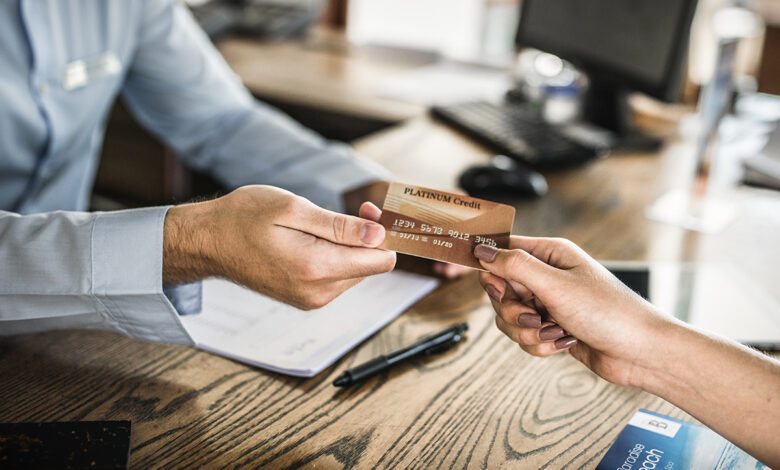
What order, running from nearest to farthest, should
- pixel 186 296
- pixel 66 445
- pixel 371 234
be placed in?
1. pixel 66 445
2. pixel 371 234
3. pixel 186 296

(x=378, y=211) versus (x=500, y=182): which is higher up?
(x=378, y=211)

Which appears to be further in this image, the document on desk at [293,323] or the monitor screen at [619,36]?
the monitor screen at [619,36]

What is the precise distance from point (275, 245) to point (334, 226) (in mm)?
64

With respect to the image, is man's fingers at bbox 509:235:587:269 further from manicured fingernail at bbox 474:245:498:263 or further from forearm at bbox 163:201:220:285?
forearm at bbox 163:201:220:285

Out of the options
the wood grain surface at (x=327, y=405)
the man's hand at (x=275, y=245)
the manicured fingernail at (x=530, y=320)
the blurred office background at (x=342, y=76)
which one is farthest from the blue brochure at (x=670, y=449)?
the blurred office background at (x=342, y=76)

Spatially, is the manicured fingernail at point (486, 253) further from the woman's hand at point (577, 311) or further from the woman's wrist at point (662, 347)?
the woman's wrist at point (662, 347)

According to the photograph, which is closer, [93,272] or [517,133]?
[93,272]

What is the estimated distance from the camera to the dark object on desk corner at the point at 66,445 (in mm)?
572

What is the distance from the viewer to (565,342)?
2.38 ft

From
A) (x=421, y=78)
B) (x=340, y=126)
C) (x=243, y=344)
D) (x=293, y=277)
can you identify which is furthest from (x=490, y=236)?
(x=421, y=78)

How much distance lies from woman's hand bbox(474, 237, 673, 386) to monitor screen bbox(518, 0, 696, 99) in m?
0.87

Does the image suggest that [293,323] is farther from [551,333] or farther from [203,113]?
[203,113]

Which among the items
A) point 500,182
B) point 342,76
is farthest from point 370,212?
point 342,76

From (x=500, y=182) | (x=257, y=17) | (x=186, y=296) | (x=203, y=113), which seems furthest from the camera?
(x=257, y=17)
